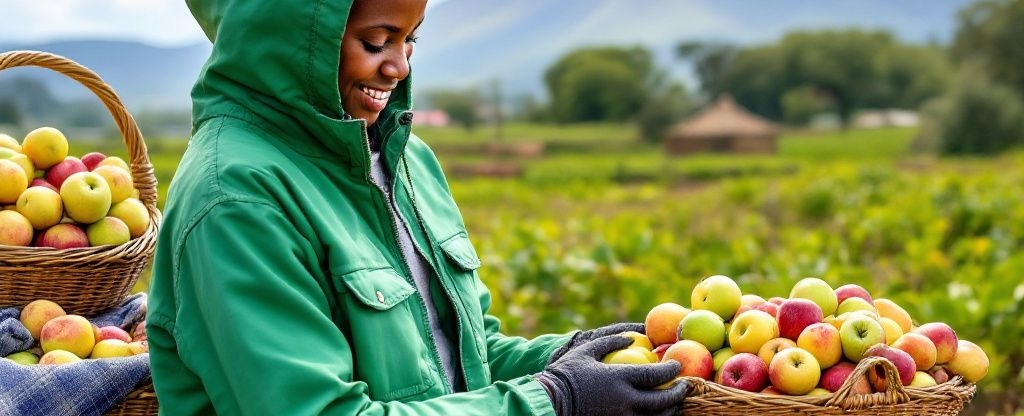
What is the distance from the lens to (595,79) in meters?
96.1

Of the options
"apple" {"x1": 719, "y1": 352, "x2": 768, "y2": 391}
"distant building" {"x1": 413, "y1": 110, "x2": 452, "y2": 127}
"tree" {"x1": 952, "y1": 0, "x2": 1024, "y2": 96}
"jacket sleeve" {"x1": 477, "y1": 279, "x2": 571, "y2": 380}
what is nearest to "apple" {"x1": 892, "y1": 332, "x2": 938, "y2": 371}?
"apple" {"x1": 719, "y1": 352, "x2": 768, "y2": 391}

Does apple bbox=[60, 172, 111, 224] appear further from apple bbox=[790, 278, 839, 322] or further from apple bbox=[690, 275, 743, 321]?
apple bbox=[790, 278, 839, 322]

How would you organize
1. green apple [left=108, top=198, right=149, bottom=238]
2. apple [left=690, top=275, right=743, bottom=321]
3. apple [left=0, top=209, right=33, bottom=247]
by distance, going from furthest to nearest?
green apple [left=108, top=198, right=149, bottom=238], apple [left=0, top=209, right=33, bottom=247], apple [left=690, top=275, right=743, bottom=321]

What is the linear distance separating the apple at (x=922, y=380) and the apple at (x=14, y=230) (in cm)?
239

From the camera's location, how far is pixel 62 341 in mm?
2953

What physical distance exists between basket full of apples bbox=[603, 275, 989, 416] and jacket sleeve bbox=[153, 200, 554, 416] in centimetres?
63

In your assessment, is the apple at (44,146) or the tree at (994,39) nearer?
the apple at (44,146)

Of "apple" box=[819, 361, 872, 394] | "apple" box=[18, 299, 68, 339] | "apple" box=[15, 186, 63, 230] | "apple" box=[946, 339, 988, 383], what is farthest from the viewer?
"apple" box=[15, 186, 63, 230]

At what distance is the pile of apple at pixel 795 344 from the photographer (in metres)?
2.34

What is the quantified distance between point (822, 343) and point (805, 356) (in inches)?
3.3

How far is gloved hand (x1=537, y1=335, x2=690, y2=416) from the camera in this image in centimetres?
220

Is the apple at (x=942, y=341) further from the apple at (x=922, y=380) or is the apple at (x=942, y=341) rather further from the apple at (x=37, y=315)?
the apple at (x=37, y=315)

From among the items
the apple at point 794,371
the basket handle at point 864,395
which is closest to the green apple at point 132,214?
the apple at point 794,371

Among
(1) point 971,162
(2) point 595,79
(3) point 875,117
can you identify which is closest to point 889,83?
(3) point 875,117
